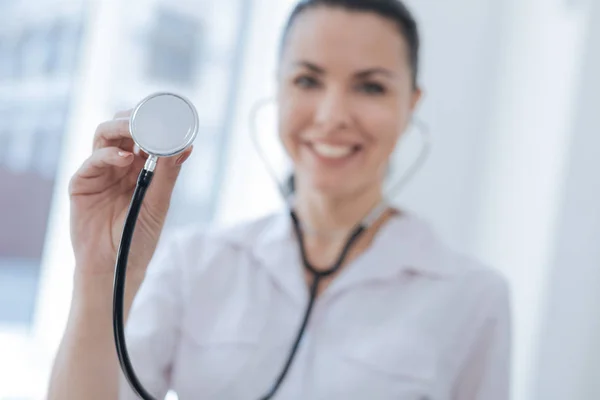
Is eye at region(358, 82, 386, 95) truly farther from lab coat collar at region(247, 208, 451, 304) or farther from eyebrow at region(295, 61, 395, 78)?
lab coat collar at region(247, 208, 451, 304)

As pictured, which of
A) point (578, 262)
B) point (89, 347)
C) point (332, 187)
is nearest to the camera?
point (89, 347)

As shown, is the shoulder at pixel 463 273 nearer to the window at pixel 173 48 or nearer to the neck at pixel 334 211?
the neck at pixel 334 211

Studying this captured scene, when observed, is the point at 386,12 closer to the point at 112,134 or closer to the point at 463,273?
the point at 463,273

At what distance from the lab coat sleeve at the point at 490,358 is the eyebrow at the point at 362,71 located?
35 cm

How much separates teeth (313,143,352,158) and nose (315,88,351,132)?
0.03 metres

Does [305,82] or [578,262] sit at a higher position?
[305,82]

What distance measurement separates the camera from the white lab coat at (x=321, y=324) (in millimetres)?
837

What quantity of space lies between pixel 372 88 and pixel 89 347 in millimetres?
530

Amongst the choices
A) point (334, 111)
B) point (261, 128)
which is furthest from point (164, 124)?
point (261, 128)

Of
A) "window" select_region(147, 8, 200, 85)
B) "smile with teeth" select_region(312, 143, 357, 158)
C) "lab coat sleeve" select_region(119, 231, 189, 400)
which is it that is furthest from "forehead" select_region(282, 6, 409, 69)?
"window" select_region(147, 8, 200, 85)

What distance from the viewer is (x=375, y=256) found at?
0.93 m

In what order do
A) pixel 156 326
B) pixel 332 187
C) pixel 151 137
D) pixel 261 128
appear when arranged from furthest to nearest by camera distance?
pixel 261 128 < pixel 332 187 < pixel 156 326 < pixel 151 137

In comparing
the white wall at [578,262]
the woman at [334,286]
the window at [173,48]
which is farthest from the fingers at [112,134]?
the window at [173,48]

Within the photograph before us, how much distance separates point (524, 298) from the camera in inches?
48.0
